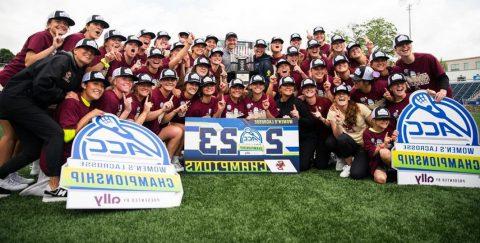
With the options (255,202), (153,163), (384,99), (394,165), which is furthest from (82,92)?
(384,99)

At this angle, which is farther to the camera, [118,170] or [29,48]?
[29,48]

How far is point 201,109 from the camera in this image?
261 inches

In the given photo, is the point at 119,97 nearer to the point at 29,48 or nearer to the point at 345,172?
the point at 29,48

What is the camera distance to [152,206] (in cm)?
400

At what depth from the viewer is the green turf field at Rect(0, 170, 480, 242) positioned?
3.18m

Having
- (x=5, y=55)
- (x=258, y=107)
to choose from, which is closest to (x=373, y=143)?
(x=258, y=107)

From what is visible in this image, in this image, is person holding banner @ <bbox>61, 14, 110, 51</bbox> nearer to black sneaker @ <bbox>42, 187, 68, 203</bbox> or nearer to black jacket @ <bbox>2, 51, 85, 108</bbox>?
black jacket @ <bbox>2, 51, 85, 108</bbox>

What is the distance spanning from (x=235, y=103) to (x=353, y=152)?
2.64 m

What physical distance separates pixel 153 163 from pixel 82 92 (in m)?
1.72

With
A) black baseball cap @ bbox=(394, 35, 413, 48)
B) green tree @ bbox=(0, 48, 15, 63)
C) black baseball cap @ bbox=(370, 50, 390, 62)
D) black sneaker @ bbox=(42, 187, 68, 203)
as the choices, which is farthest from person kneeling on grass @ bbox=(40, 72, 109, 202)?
green tree @ bbox=(0, 48, 15, 63)

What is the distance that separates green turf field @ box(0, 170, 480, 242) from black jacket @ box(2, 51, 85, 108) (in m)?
1.47

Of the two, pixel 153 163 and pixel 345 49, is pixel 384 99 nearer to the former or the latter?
pixel 345 49

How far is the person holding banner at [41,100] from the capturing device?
4309 mm

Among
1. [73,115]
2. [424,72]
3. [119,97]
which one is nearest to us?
[73,115]
